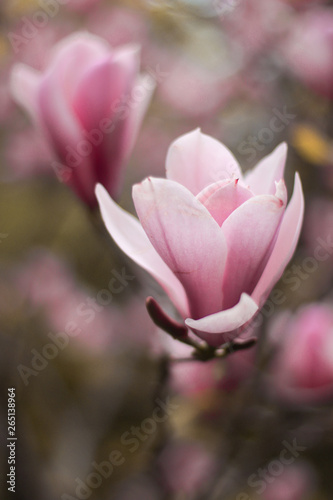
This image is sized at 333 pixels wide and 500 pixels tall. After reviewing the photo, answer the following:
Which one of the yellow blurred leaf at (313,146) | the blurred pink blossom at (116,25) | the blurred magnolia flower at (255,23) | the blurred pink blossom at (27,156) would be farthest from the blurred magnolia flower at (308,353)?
the blurred pink blossom at (116,25)

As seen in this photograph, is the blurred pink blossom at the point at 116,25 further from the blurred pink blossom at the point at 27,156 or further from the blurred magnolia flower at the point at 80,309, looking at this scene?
the blurred magnolia flower at the point at 80,309

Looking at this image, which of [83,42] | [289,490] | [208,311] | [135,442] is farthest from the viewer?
[289,490]

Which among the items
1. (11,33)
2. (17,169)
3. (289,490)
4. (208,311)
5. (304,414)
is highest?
(11,33)

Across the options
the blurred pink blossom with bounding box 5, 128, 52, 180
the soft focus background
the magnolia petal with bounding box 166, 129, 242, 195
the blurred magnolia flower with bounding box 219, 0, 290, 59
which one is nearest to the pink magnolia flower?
the soft focus background

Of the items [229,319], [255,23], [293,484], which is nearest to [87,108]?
[229,319]

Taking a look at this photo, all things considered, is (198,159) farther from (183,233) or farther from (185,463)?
(185,463)

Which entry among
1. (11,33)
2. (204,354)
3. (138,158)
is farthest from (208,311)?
(138,158)

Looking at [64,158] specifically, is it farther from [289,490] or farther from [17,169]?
[289,490]
